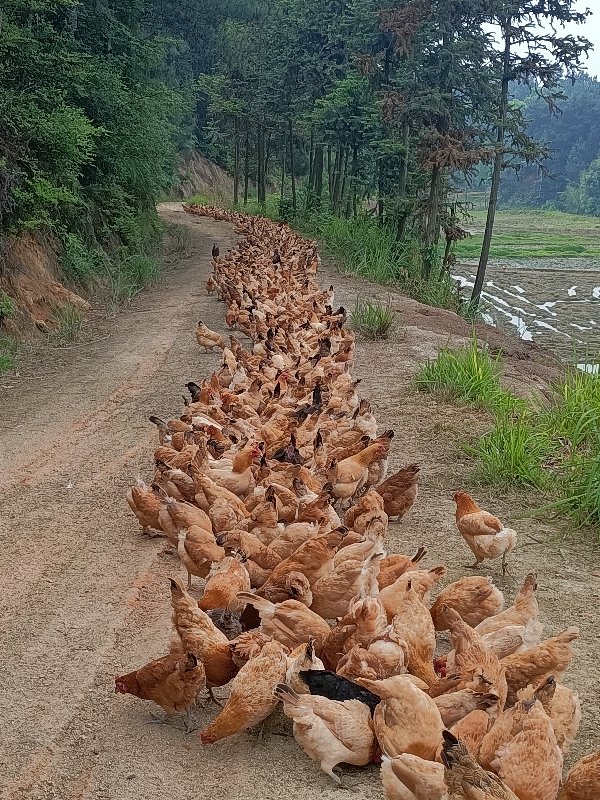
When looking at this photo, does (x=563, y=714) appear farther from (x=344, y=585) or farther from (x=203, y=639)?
(x=203, y=639)

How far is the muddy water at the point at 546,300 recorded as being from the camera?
22359mm

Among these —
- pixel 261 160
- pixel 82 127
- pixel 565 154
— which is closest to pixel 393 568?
pixel 82 127

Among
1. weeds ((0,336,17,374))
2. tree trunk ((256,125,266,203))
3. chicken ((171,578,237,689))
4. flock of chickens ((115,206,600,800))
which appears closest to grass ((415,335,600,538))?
flock of chickens ((115,206,600,800))

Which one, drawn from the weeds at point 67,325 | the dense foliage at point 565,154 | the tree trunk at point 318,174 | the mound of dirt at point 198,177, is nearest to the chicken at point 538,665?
the weeds at point 67,325

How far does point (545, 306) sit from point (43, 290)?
20482 mm

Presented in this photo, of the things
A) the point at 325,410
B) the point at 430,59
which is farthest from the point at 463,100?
the point at 325,410

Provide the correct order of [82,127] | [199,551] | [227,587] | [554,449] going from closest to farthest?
[227,587]
[199,551]
[554,449]
[82,127]

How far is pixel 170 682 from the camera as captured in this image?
3420 millimetres

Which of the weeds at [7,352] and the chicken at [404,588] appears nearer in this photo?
the chicken at [404,588]

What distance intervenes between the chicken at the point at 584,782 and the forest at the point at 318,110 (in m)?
10.7

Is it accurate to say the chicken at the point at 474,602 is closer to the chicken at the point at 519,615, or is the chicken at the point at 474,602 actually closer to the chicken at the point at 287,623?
the chicken at the point at 519,615

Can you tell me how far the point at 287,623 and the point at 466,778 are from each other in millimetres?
1360

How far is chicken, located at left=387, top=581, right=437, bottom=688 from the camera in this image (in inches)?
136

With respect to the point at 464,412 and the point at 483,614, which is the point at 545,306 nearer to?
the point at 464,412
